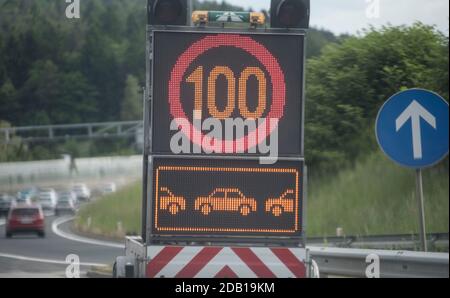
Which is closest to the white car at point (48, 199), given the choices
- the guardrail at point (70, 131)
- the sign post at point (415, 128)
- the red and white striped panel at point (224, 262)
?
the guardrail at point (70, 131)

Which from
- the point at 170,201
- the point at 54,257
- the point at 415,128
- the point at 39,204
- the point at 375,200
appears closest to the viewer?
the point at 170,201

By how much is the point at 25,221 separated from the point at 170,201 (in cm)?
3569

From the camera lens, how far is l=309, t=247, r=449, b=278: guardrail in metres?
11.4

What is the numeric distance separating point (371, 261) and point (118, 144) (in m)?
44.7

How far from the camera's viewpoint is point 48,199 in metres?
69.2

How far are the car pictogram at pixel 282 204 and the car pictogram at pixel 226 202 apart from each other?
0.11 metres

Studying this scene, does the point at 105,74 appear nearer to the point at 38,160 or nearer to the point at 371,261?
the point at 38,160

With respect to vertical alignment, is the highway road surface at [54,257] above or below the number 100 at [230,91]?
below

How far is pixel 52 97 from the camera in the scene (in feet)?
106

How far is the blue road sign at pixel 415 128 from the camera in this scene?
31.7 ft

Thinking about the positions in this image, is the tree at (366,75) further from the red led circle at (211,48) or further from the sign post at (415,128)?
the red led circle at (211,48)

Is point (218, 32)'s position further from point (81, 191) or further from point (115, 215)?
point (81, 191)

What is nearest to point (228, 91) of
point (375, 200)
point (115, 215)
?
point (375, 200)

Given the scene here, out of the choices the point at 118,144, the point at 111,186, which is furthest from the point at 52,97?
the point at 111,186
